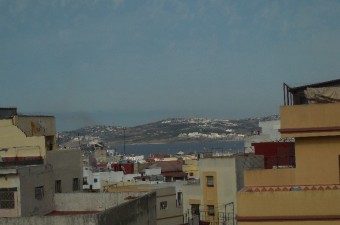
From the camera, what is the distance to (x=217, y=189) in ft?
106

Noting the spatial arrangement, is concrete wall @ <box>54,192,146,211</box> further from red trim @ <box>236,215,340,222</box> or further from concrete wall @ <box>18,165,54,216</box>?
red trim @ <box>236,215,340,222</box>

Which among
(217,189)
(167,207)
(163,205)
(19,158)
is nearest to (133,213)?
(19,158)

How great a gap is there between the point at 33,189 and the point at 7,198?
1255mm

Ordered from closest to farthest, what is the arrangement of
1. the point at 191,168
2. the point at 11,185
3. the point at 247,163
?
the point at 11,185 < the point at 247,163 < the point at 191,168

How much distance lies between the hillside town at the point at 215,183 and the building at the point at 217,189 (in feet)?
0.18

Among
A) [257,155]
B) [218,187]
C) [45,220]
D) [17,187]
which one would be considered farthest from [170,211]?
[45,220]

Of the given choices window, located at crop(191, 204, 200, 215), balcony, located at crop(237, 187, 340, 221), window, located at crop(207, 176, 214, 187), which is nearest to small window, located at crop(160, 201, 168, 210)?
window, located at crop(191, 204, 200, 215)

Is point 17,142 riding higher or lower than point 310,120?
lower

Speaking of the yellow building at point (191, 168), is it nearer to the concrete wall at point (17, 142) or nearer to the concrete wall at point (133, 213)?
the concrete wall at point (17, 142)

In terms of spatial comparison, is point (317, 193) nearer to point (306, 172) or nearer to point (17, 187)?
point (306, 172)

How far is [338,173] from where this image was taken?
52.1 feet

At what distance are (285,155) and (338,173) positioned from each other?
4.02 metres

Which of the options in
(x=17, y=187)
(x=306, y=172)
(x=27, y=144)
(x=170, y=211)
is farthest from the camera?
(x=170, y=211)

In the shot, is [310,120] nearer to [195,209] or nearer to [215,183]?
[215,183]
